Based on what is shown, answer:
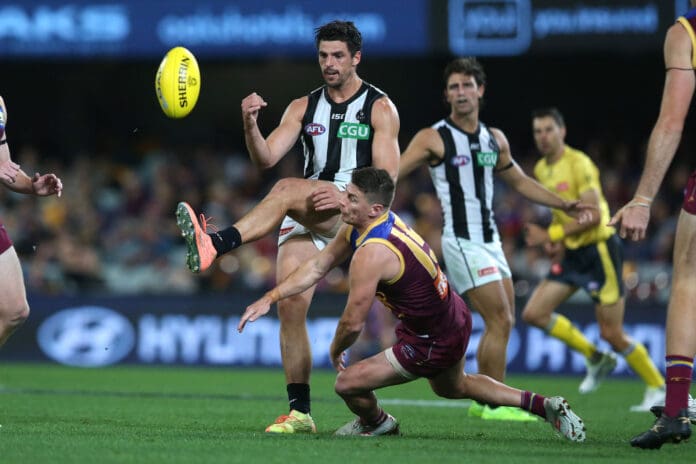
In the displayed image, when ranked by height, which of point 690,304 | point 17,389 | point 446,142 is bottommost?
point 17,389

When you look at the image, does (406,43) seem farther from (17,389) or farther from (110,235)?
(17,389)

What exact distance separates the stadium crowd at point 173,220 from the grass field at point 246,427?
2.86 metres

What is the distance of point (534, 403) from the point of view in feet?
21.1

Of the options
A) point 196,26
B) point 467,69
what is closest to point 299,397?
point 467,69

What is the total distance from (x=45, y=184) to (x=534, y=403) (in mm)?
3273

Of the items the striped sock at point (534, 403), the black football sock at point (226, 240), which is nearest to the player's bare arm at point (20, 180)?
the black football sock at point (226, 240)

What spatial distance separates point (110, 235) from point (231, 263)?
2.28 metres

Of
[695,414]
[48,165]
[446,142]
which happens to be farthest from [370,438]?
[48,165]

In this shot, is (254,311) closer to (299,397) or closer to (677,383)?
(299,397)

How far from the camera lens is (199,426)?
7203mm

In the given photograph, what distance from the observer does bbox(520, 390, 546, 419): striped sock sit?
6418 mm

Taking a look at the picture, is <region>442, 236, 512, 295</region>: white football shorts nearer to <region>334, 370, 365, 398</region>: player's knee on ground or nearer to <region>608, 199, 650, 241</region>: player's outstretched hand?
<region>334, 370, 365, 398</region>: player's knee on ground

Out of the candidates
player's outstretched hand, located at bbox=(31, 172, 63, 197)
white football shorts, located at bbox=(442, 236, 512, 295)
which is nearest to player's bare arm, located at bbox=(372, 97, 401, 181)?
white football shorts, located at bbox=(442, 236, 512, 295)

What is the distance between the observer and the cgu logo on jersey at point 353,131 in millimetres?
7273
